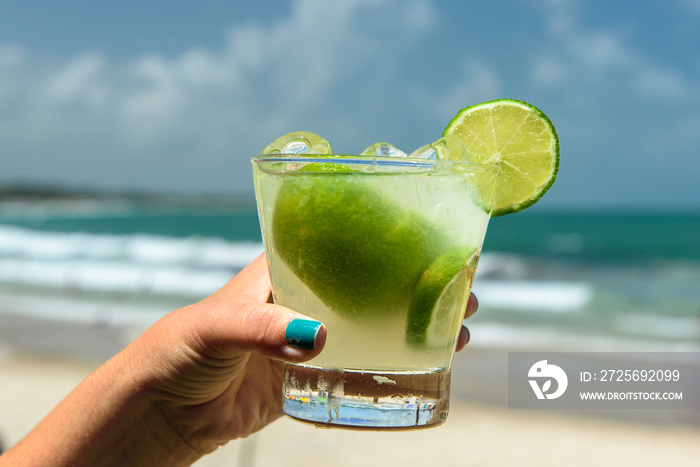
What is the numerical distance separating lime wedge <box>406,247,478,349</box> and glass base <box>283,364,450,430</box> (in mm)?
81

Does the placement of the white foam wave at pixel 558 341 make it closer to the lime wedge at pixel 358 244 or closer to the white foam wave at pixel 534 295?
the white foam wave at pixel 534 295

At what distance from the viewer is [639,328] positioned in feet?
37.1

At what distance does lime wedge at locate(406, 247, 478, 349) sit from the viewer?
1.39m

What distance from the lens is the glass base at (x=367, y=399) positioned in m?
1.37

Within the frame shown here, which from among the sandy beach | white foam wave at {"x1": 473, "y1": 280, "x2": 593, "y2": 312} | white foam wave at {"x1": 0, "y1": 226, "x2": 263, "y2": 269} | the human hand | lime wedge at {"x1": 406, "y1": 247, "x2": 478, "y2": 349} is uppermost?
white foam wave at {"x1": 0, "y1": 226, "x2": 263, "y2": 269}

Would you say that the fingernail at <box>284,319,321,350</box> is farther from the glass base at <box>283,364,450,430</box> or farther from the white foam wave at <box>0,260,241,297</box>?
the white foam wave at <box>0,260,241,297</box>

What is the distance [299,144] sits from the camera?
152 cm

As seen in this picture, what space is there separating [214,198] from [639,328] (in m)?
80.7

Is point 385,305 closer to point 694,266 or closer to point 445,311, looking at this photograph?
point 445,311

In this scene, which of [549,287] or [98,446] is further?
[549,287]

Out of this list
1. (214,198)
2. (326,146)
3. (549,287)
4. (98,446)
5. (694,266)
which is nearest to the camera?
(326,146)

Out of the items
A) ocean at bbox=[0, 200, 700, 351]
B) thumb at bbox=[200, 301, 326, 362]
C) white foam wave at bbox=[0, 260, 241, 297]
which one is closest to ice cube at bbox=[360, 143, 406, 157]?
thumb at bbox=[200, 301, 326, 362]

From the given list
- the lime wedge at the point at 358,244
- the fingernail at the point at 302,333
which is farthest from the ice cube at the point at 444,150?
the fingernail at the point at 302,333

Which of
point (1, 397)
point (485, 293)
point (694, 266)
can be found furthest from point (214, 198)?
point (1, 397)
